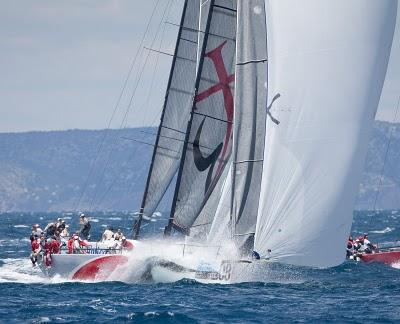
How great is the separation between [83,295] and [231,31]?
803cm

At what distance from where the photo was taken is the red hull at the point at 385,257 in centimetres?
4275

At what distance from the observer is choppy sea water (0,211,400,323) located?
26.3 meters

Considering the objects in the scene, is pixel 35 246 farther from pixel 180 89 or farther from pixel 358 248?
pixel 358 248

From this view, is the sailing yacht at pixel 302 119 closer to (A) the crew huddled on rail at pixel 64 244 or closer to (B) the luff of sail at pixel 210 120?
(B) the luff of sail at pixel 210 120

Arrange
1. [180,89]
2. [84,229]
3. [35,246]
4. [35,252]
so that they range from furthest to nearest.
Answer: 1. [84,229]
2. [180,89]
3. [35,246]
4. [35,252]

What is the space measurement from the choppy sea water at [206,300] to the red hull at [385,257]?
21.0 ft

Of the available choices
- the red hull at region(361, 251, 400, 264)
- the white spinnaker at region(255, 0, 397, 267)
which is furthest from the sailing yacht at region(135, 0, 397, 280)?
the red hull at region(361, 251, 400, 264)

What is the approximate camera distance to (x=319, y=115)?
28.7 meters

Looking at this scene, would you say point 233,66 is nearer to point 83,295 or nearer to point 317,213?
point 317,213

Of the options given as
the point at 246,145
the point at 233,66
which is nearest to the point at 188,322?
the point at 246,145

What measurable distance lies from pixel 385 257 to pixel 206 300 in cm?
1565

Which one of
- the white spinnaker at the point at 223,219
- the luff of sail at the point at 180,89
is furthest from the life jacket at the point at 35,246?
the white spinnaker at the point at 223,219

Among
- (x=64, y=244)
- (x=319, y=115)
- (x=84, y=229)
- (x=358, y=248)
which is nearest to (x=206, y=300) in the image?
(x=319, y=115)

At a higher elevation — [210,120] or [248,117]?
[248,117]
